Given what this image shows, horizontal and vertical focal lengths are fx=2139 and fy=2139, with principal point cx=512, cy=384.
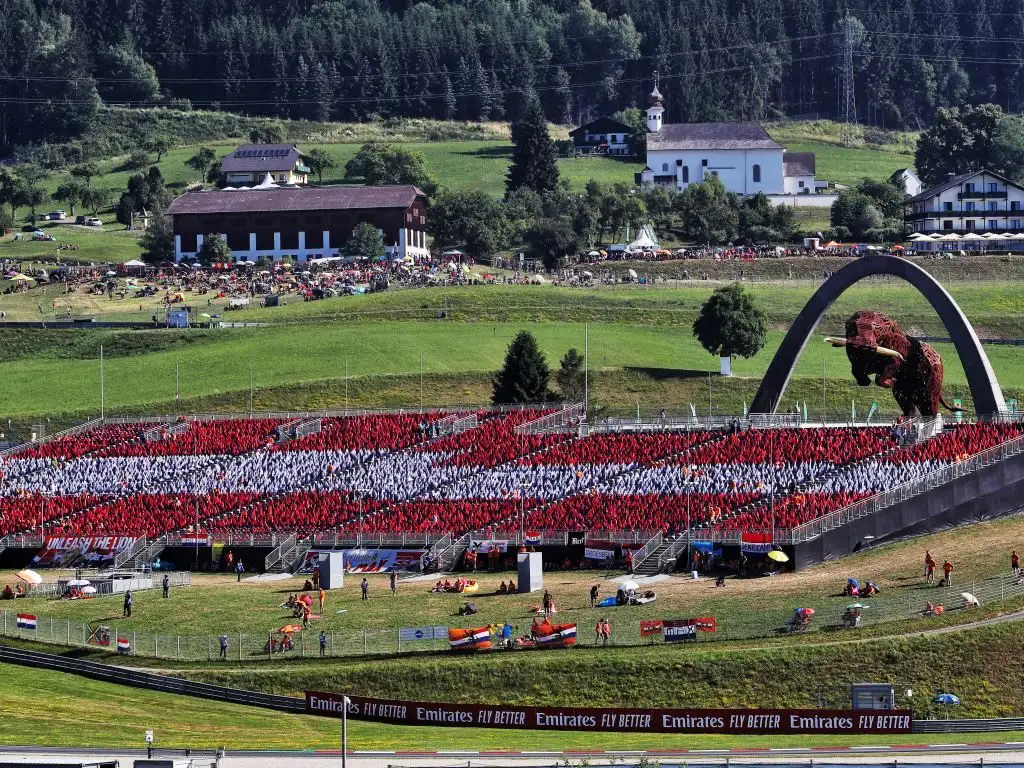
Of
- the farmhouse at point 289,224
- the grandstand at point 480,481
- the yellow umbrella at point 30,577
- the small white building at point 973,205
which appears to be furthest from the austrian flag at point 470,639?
the small white building at point 973,205

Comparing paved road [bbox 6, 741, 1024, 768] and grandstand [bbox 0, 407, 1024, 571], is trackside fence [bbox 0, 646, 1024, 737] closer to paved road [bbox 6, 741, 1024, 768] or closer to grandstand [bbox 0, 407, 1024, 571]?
paved road [bbox 6, 741, 1024, 768]

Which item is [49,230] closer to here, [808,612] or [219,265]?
[219,265]

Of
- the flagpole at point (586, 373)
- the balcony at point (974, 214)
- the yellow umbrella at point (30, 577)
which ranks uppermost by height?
the balcony at point (974, 214)

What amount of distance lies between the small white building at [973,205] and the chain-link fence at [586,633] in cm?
11586

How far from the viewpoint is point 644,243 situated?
171250mm

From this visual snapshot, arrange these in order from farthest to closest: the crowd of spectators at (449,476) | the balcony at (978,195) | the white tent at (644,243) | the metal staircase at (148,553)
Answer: the balcony at (978,195), the white tent at (644,243), the metal staircase at (148,553), the crowd of spectators at (449,476)

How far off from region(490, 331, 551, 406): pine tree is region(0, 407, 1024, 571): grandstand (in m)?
5.69

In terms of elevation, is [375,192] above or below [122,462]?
above

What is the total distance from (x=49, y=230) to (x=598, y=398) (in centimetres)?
9544

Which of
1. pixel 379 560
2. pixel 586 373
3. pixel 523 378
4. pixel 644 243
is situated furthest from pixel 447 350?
pixel 644 243

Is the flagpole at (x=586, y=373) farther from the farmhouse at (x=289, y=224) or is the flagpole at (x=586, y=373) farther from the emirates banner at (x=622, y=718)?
the farmhouse at (x=289, y=224)

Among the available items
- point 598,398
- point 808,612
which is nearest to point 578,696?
point 808,612

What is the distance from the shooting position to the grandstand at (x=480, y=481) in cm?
8094

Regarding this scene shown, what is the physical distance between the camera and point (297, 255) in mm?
177250
